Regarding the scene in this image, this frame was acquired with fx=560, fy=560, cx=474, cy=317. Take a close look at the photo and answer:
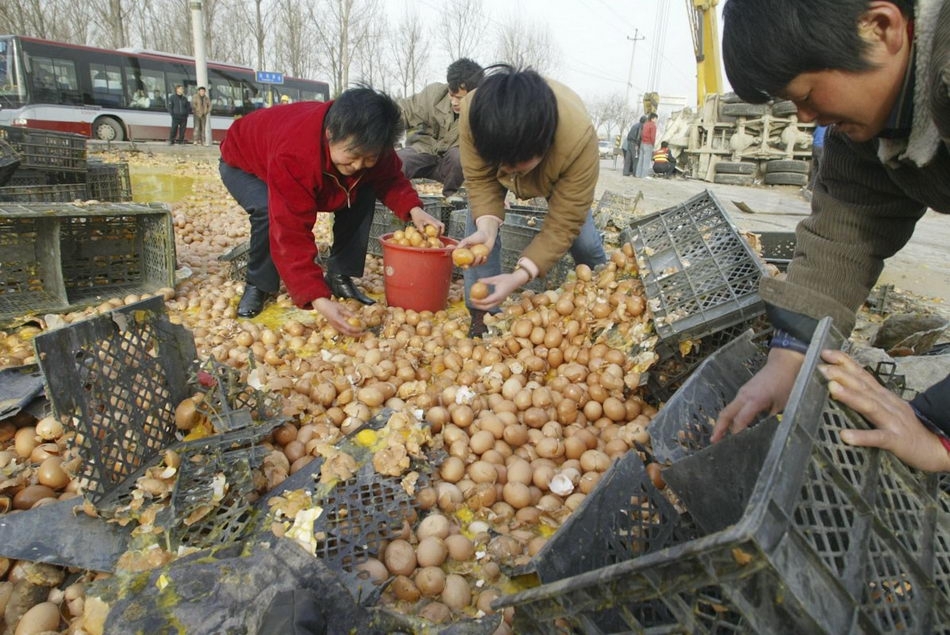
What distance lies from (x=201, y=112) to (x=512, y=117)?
17.3 m

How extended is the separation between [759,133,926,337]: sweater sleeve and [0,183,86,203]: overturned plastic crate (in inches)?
195

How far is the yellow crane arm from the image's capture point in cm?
1656

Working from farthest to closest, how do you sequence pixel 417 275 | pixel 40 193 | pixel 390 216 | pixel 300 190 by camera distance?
pixel 390 216, pixel 40 193, pixel 417 275, pixel 300 190

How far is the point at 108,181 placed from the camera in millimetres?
5699

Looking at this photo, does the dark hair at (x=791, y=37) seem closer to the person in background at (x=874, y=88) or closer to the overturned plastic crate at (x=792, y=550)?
the person in background at (x=874, y=88)

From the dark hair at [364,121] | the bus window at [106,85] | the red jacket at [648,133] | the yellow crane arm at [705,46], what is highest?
the yellow crane arm at [705,46]

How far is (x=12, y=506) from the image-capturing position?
1716mm

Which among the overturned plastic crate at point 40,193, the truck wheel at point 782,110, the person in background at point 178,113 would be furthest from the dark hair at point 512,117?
the person in background at point 178,113

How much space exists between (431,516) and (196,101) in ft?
58.8

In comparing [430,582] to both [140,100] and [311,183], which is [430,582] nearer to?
[311,183]

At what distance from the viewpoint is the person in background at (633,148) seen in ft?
50.6

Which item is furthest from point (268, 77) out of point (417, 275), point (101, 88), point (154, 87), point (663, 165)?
point (417, 275)

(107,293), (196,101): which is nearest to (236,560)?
A: (107,293)

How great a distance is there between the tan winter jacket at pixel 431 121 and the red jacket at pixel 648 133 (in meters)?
10.9
